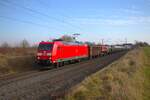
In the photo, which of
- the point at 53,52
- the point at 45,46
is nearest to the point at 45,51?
the point at 45,46

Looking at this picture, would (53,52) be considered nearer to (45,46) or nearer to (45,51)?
(45,51)

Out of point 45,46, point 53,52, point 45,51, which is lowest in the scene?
point 53,52

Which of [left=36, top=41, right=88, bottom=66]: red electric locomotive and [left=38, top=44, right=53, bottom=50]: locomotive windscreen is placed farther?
[left=38, top=44, right=53, bottom=50]: locomotive windscreen

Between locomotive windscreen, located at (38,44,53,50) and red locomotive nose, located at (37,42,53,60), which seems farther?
locomotive windscreen, located at (38,44,53,50)

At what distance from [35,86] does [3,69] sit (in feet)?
32.9

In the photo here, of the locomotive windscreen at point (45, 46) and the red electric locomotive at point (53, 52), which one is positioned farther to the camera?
the locomotive windscreen at point (45, 46)

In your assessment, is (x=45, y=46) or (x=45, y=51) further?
(x=45, y=46)

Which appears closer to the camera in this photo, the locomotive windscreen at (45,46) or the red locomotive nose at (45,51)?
the red locomotive nose at (45,51)

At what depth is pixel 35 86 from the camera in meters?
13.7

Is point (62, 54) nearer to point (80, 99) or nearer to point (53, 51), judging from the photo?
point (53, 51)

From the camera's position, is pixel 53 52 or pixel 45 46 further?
pixel 45 46

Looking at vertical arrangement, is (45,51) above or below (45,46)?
below

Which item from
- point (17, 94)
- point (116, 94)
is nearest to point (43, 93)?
point (17, 94)

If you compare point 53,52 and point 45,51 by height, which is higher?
point 45,51
